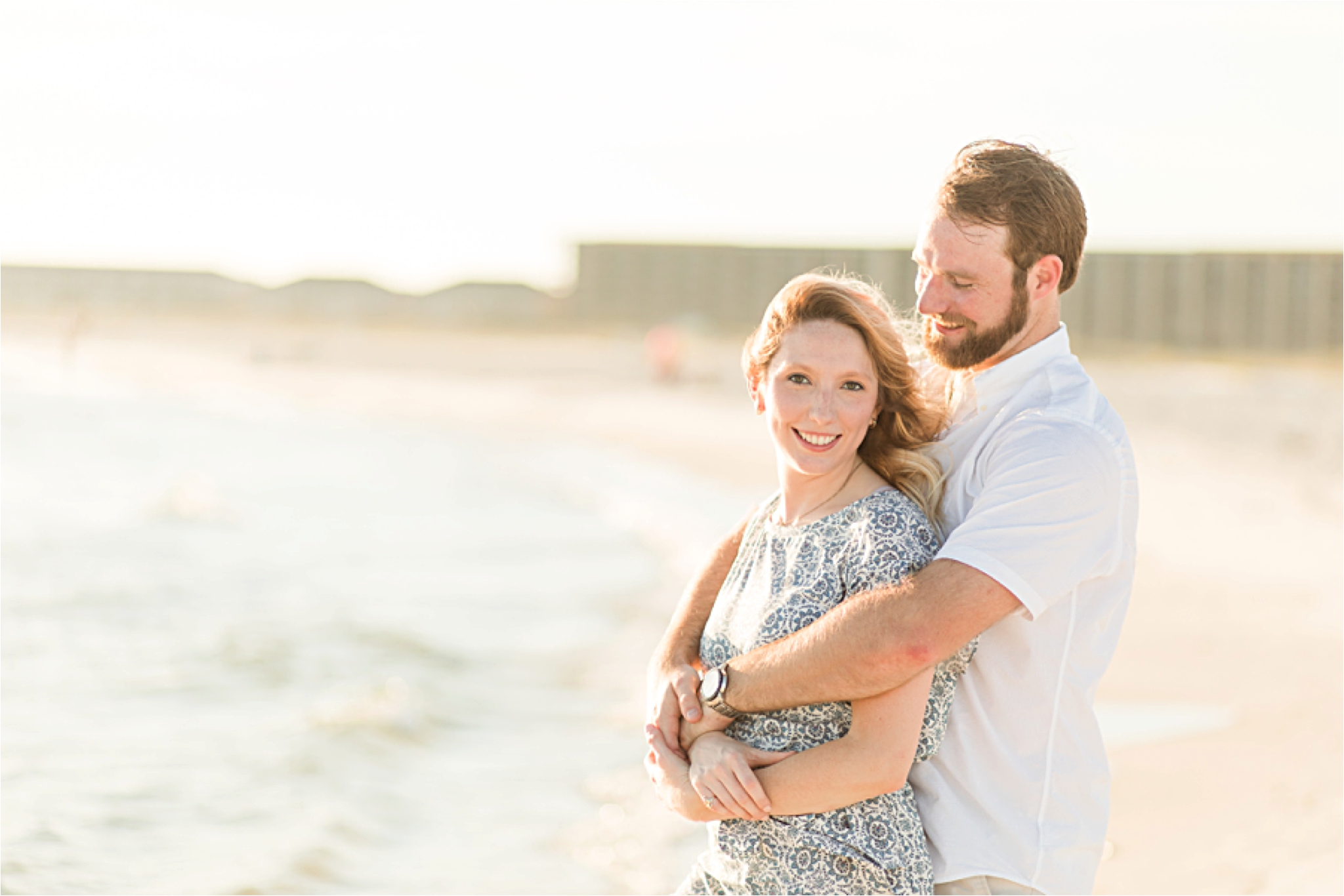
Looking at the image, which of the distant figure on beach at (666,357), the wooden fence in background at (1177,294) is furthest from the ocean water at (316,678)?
the wooden fence in background at (1177,294)

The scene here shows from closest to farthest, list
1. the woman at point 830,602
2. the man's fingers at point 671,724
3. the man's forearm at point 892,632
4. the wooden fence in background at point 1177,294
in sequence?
the man's forearm at point 892,632
the woman at point 830,602
the man's fingers at point 671,724
the wooden fence in background at point 1177,294

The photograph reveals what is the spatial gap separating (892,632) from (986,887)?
0.51 meters

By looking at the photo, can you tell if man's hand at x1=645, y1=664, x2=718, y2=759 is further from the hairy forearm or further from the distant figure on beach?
the distant figure on beach

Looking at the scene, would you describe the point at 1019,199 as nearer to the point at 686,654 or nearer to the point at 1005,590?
the point at 1005,590

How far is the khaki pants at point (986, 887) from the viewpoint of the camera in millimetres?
2086

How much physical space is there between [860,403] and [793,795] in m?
0.66

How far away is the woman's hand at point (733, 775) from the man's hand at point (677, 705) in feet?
0.26

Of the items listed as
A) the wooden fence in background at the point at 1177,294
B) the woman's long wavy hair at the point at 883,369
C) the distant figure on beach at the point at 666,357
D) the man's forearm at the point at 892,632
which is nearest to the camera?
the man's forearm at the point at 892,632

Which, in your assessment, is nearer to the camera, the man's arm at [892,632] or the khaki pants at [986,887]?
the man's arm at [892,632]

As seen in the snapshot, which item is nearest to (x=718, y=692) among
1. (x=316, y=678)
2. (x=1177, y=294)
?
(x=316, y=678)

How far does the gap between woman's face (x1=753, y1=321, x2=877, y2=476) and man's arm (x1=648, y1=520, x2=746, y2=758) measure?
0.34m

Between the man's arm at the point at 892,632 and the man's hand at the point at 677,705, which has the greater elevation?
the man's arm at the point at 892,632

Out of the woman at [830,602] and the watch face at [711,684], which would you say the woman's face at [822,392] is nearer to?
the woman at [830,602]

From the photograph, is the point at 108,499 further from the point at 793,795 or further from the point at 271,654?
the point at 793,795
